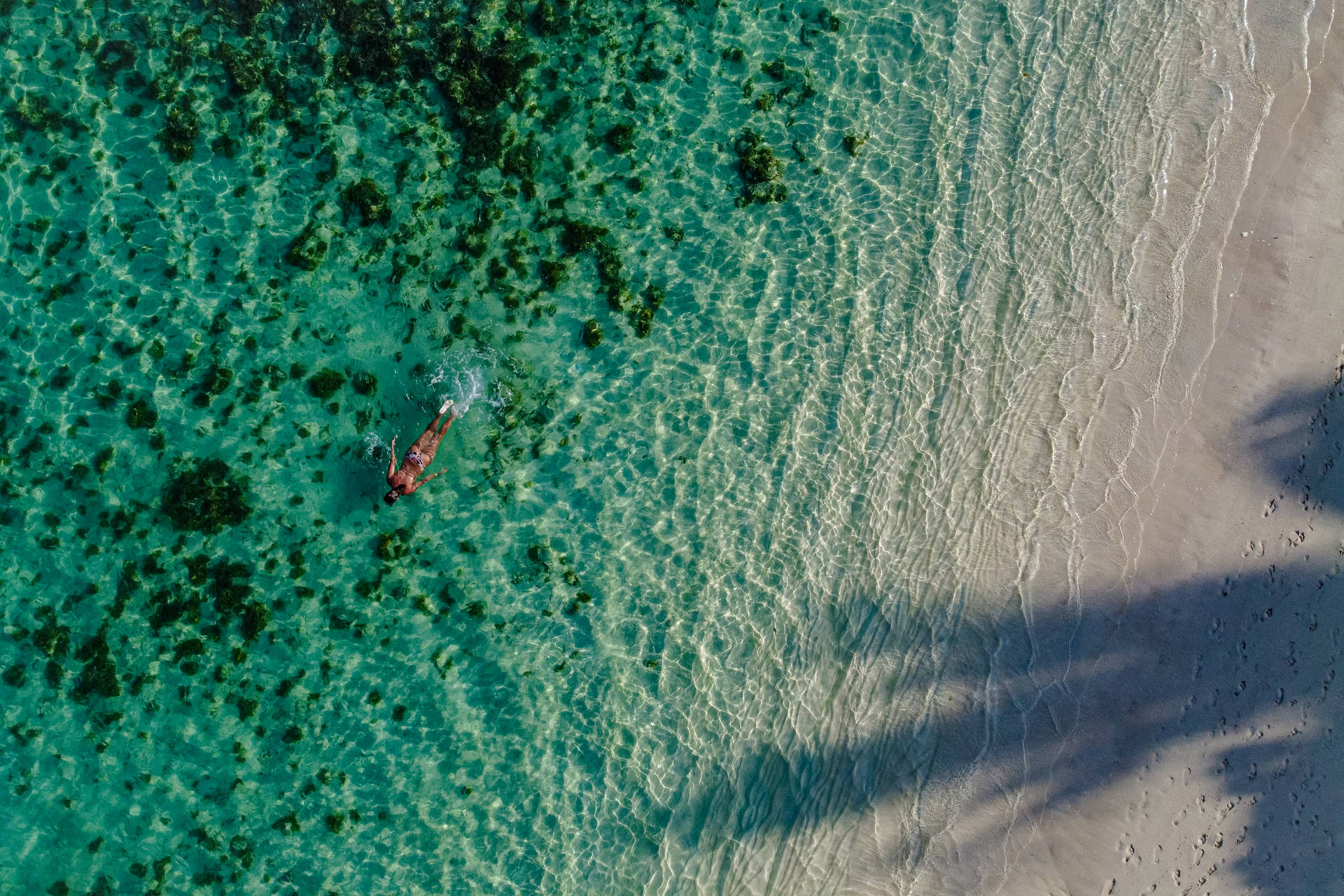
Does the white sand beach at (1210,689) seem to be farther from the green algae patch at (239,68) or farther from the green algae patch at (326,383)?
the green algae patch at (239,68)

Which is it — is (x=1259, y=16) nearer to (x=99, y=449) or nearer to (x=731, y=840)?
(x=731, y=840)

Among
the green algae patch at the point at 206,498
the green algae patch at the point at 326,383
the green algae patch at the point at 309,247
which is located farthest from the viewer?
the green algae patch at the point at 309,247

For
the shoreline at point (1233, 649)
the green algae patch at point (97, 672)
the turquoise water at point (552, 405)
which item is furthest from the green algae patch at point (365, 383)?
the shoreline at point (1233, 649)

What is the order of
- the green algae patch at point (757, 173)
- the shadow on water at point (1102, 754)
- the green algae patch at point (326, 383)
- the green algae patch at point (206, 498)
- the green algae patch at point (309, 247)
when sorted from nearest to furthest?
the shadow on water at point (1102, 754), the green algae patch at point (206, 498), the green algae patch at point (326, 383), the green algae patch at point (309, 247), the green algae patch at point (757, 173)

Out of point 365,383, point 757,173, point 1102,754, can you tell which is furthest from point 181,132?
point 1102,754

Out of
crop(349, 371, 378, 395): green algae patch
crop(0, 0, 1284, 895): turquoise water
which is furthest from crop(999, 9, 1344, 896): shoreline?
A: crop(349, 371, 378, 395): green algae patch

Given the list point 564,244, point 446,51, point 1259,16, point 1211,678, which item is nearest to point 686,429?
point 564,244

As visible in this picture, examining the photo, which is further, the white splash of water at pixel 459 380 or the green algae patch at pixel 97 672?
the white splash of water at pixel 459 380
